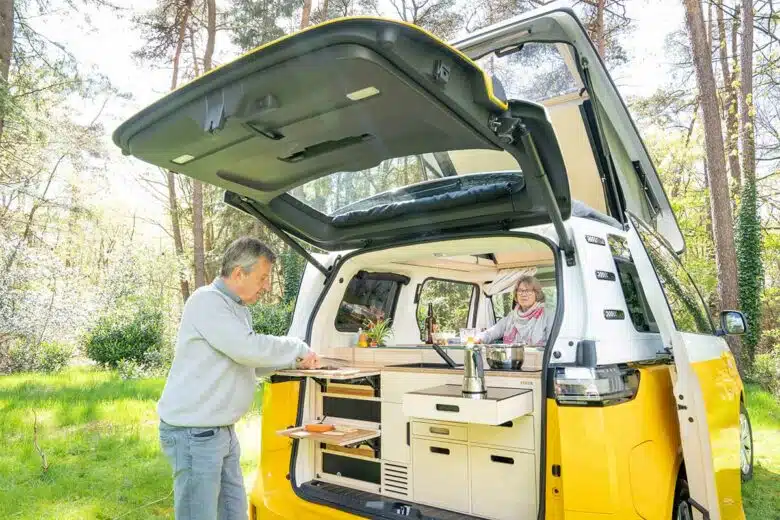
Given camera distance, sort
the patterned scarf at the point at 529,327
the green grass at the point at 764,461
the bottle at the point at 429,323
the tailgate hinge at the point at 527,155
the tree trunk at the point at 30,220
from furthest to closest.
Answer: the tree trunk at the point at 30,220, the bottle at the point at 429,323, the patterned scarf at the point at 529,327, the green grass at the point at 764,461, the tailgate hinge at the point at 527,155

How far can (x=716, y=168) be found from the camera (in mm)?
10727

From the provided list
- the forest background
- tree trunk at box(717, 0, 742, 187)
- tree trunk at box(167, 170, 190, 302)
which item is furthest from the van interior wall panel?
tree trunk at box(167, 170, 190, 302)

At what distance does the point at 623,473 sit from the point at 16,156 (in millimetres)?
16242

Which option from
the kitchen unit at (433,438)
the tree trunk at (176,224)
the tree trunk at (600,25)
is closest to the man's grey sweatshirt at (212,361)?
the kitchen unit at (433,438)

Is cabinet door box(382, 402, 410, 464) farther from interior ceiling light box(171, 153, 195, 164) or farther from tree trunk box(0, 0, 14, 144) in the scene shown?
tree trunk box(0, 0, 14, 144)

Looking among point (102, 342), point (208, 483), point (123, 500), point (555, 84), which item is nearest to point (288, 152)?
point (208, 483)

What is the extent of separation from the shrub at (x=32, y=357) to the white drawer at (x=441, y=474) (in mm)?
12447

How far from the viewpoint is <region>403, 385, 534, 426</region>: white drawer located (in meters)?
2.14

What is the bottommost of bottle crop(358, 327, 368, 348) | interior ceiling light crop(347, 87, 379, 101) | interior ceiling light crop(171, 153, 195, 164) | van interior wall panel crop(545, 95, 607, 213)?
bottle crop(358, 327, 368, 348)

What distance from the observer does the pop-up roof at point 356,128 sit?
150cm

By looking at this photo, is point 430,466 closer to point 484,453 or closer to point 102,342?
point 484,453

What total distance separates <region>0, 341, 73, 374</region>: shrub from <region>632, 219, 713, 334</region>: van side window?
13.1 meters

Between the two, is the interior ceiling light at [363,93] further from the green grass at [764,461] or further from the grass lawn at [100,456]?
the green grass at [764,461]

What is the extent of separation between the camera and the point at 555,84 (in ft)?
11.4
